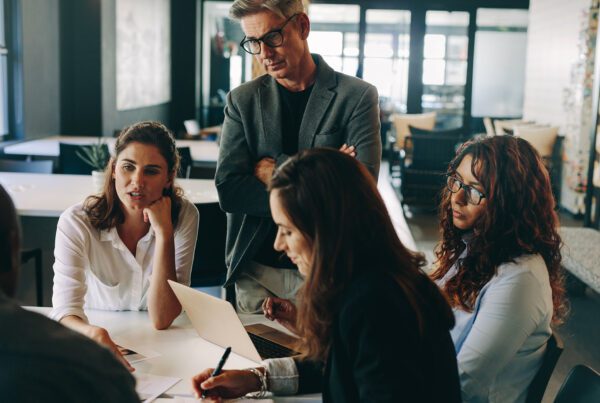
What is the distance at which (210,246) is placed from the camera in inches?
137

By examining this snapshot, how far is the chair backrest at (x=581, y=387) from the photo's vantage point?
1540 mm

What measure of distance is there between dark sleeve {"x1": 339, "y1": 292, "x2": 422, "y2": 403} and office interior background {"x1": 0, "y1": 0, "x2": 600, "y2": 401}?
9.01 feet

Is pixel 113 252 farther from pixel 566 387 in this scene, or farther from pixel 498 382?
pixel 566 387

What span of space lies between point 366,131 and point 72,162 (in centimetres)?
Answer: 352

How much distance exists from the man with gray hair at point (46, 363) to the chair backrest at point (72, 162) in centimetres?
468

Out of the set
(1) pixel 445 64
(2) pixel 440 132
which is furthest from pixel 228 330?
(1) pixel 445 64

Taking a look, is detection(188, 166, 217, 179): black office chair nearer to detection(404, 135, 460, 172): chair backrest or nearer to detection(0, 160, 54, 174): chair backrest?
detection(0, 160, 54, 174): chair backrest

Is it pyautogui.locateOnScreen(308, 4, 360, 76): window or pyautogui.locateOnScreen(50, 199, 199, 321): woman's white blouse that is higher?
pyautogui.locateOnScreen(308, 4, 360, 76): window

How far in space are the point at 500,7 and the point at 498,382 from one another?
11.4 m

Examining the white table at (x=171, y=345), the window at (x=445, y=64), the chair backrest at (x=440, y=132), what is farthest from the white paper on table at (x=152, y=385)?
the window at (x=445, y=64)

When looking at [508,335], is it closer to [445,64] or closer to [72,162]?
[72,162]

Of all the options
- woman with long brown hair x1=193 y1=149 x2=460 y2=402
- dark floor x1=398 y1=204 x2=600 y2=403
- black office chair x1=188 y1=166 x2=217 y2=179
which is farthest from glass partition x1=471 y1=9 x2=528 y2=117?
woman with long brown hair x1=193 y1=149 x2=460 y2=402

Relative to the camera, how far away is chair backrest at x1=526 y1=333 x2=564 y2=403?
174 cm

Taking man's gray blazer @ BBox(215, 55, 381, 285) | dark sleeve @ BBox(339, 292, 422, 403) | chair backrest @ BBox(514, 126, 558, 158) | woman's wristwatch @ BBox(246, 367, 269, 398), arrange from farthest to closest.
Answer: chair backrest @ BBox(514, 126, 558, 158) → man's gray blazer @ BBox(215, 55, 381, 285) → woman's wristwatch @ BBox(246, 367, 269, 398) → dark sleeve @ BBox(339, 292, 422, 403)
